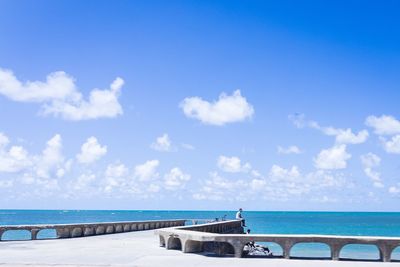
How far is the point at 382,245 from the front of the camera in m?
18.3

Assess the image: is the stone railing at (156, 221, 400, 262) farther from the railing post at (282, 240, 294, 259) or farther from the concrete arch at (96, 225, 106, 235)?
the concrete arch at (96, 225, 106, 235)

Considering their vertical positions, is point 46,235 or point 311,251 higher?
point 46,235

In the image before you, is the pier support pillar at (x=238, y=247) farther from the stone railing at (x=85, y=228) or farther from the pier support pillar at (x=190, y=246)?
the stone railing at (x=85, y=228)

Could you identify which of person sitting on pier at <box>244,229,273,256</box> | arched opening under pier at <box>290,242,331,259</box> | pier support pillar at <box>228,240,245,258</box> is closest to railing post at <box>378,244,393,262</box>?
pier support pillar at <box>228,240,245,258</box>

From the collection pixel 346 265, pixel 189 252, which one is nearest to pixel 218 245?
pixel 189 252

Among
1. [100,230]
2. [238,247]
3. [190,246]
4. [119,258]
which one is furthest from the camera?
[100,230]

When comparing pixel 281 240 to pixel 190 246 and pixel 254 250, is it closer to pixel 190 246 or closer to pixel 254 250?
pixel 190 246

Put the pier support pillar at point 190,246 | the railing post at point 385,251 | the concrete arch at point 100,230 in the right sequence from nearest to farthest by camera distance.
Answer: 1. the railing post at point 385,251
2. the pier support pillar at point 190,246
3. the concrete arch at point 100,230

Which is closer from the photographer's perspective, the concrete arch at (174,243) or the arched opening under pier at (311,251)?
the concrete arch at (174,243)

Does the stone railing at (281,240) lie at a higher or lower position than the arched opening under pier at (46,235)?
higher

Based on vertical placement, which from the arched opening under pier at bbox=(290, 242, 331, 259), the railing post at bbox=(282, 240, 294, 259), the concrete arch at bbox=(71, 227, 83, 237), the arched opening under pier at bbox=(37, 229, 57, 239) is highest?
the concrete arch at bbox=(71, 227, 83, 237)

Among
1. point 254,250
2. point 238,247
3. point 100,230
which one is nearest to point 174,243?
point 238,247

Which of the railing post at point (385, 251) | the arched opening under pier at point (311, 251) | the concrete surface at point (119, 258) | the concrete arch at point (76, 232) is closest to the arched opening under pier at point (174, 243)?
the concrete surface at point (119, 258)

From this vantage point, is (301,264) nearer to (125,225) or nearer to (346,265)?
(346,265)
